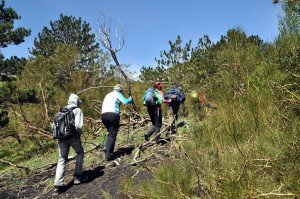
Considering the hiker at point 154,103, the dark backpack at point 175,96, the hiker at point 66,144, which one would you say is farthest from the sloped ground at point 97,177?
the dark backpack at point 175,96

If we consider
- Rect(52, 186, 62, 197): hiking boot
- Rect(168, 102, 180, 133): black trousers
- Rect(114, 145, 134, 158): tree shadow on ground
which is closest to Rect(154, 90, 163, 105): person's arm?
Rect(168, 102, 180, 133): black trousers

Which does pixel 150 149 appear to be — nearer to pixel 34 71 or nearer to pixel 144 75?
pixel 34 71

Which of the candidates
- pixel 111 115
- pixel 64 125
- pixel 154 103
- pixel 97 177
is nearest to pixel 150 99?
pixel 154 103

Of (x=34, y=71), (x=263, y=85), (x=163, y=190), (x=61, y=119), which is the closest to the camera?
(x=263, y=85)

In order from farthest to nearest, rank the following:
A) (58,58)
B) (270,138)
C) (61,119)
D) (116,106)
Answer: (58,58) → (116,106) → (61,119) → (270,138)

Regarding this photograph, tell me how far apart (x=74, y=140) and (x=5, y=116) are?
47.1 feet

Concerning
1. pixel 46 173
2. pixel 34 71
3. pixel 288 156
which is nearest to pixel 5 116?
pixel 34 71

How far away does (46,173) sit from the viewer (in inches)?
336

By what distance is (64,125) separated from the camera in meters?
6.63

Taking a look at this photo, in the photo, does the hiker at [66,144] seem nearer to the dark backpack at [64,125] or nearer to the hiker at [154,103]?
the dark backpack at [64,125]

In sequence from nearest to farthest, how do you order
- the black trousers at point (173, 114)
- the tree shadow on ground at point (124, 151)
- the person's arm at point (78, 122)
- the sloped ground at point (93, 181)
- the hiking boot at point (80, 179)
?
1. the sloped ground at point (93, 181)
2. the person's arm at point (78, 122)
3. the hiking boot at point (80, 179)
4. the tree shadow on ground at point (124, 151)
5. the black trousers at point (173, 114)

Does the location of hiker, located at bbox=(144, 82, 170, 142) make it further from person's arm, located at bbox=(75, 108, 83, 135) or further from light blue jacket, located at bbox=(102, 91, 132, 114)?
person's arm, located at bbox=(75, 108, 83, 135)

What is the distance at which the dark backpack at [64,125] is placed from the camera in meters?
6.61

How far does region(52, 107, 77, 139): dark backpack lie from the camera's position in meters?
6.61
